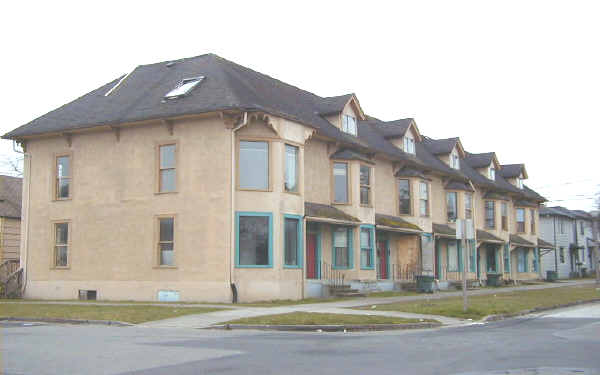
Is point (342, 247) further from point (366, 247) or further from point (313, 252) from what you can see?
point (313, 252)

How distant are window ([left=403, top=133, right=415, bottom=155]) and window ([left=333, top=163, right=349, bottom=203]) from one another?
7.78 metres

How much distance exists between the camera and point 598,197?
5766 cm

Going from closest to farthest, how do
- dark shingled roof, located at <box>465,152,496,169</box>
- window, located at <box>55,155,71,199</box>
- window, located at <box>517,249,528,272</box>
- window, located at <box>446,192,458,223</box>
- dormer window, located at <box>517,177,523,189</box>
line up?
window, located at <box>55,155,71,199</box>, window, located at <box>446,192,458,223</box>, dark shingled roof, located at <box>465,152,496,169</box>, window, located at <box>517,249,528,272</box>, dormer window, located at <box>517,177,523,189</box>

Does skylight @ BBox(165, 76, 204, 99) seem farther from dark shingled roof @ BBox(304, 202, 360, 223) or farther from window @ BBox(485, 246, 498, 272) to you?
window @ BBox(485, 246, 498, 272)

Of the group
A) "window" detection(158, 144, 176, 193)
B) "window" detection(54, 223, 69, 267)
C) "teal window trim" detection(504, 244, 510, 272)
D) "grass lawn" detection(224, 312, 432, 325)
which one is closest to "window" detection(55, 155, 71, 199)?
"window" detection(54, 223, 69, 267)

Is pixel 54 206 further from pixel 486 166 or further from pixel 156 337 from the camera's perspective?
pixel 486 166

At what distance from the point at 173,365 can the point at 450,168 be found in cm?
3295

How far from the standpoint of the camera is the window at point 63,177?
28.1 meters

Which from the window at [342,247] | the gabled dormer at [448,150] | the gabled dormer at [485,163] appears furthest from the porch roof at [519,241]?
the window at [342,247]

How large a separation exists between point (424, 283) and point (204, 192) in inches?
497

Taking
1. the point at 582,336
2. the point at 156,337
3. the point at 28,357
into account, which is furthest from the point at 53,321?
the point at 582,336

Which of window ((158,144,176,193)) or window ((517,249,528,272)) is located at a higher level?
window ((158,144,176,193))

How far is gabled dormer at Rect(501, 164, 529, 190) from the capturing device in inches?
2032

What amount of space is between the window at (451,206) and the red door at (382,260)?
7.44m
